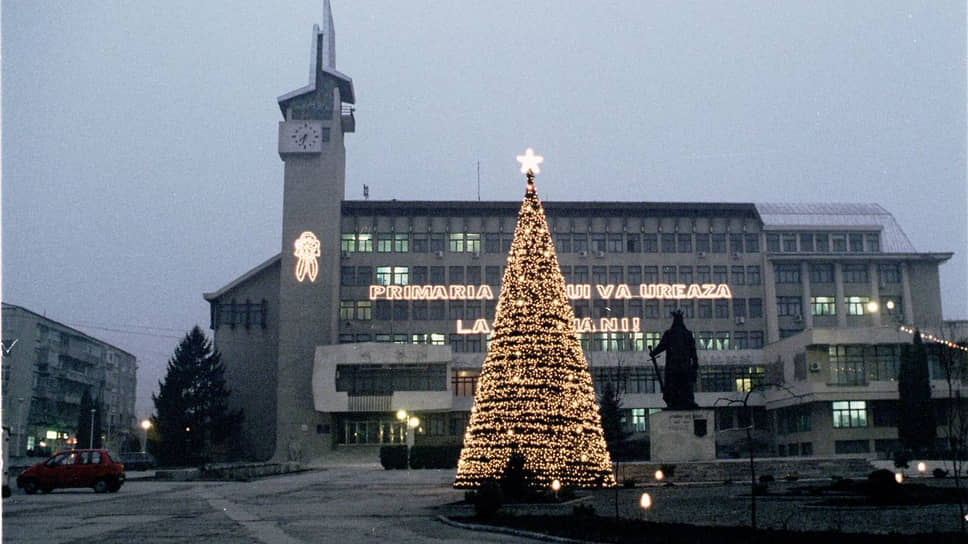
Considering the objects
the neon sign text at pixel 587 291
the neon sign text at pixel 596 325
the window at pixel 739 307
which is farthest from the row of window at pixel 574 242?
the neon sign text at pixel 596 325

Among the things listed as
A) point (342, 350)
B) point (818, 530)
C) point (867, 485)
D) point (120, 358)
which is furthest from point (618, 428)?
point (120, 358)

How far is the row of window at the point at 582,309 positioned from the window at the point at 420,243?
167 inches

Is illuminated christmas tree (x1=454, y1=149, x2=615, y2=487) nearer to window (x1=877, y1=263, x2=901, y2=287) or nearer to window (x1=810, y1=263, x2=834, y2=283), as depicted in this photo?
window (x1=810, y1=263, x2=834, y2=283)

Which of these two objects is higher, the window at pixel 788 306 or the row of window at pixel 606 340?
the window at pixel 788 306

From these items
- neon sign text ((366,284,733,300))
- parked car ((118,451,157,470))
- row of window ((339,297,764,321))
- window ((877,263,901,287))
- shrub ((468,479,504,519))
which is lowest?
parked car ((118,451,157,470))

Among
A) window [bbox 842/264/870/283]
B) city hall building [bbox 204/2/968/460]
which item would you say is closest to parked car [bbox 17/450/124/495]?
city hall building [bbox 204/2/968/460]

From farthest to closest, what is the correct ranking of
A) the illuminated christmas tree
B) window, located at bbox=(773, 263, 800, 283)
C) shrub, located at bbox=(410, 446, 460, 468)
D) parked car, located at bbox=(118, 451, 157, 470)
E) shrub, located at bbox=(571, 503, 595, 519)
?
window, located at bbox=(773, 263, 800, 283)
parked car, located at bbox=(118, 451, 157, 470)
shrub, located at bbox=(410, 446, 460, 468)
the illuminated christmas tree
shrub, located at bbox=(571, 503, 595, 519)

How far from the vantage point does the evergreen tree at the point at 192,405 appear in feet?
232

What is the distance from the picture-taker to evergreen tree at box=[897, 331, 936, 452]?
2080 inches

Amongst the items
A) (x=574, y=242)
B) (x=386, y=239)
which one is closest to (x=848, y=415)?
(x=574, y=242)

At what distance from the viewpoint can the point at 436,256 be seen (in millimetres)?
76438

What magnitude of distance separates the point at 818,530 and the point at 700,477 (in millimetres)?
17282

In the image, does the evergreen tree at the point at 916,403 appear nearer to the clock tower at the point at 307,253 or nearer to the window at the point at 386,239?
the window at the point at 386,239

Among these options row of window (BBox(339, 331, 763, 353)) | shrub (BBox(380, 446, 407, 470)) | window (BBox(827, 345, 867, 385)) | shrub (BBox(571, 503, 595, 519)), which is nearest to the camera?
shrub (BBox(571, 503, 595, 519))
